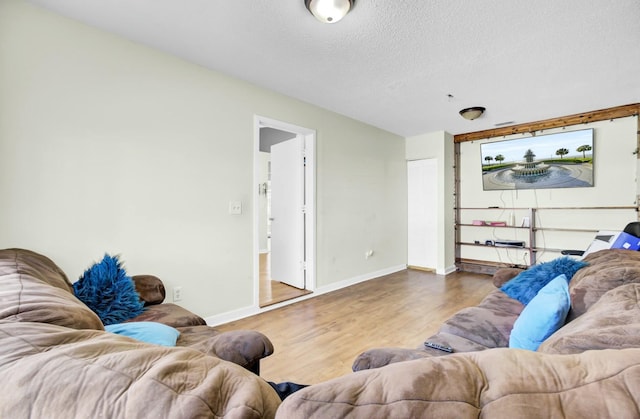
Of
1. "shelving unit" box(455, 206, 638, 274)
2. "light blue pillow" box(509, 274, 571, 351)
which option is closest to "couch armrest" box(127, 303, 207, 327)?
"light blue pillow" box(509, 274, 571, 351)

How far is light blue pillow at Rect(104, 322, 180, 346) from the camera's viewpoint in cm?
133

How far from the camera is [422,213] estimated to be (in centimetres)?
511

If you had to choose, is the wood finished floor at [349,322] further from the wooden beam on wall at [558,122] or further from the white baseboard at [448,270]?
the wooden beam on wall at [558,122]

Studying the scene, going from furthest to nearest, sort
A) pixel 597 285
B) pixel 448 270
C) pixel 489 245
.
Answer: pixel 448 270 < pixel 489 245 < pixel 597 285

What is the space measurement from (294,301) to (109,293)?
2010 mm

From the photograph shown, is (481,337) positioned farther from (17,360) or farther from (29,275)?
(29,275)

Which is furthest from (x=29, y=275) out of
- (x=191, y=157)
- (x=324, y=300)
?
(x=324, y=300)

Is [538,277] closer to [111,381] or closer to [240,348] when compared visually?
[240,348]

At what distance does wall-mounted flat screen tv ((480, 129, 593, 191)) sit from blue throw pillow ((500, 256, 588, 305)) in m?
2.89

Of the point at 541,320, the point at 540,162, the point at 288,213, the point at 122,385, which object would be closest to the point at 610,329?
the point at 541,320

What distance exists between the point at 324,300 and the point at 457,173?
3.45 metres

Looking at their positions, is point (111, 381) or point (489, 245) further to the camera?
point (489, 245)

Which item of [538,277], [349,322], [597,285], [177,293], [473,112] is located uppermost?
[473,112]

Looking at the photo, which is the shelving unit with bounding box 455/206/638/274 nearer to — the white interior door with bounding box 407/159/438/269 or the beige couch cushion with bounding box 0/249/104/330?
the white interior door with bounding box 407/159/438/269
